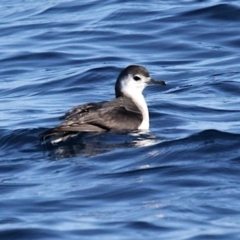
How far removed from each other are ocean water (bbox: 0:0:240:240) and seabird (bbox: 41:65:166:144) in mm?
194

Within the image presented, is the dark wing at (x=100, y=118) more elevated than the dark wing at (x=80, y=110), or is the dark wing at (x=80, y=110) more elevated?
the dark wing at (x=80, y=110)

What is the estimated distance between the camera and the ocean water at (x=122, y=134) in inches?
434

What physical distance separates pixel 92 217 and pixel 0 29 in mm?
14592

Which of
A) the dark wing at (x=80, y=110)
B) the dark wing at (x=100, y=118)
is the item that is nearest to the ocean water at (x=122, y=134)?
the dark wing at (x=100, y=118)

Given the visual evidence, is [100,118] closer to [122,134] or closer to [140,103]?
[122,134]

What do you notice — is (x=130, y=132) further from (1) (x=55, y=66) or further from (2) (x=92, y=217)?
(1) (x=55, y=66)

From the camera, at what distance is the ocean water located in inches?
434

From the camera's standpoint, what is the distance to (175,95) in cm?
1750

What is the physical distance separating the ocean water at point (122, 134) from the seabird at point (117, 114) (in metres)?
0.19

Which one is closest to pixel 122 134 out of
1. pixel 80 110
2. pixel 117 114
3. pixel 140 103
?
pixel 117 114

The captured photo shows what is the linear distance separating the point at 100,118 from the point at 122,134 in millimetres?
354

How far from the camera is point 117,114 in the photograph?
14625mm

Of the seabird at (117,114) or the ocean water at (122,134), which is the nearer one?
the ocean water at (122,134)

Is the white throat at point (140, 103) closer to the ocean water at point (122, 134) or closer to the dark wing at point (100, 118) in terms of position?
the dark wing at point (100, 118)
